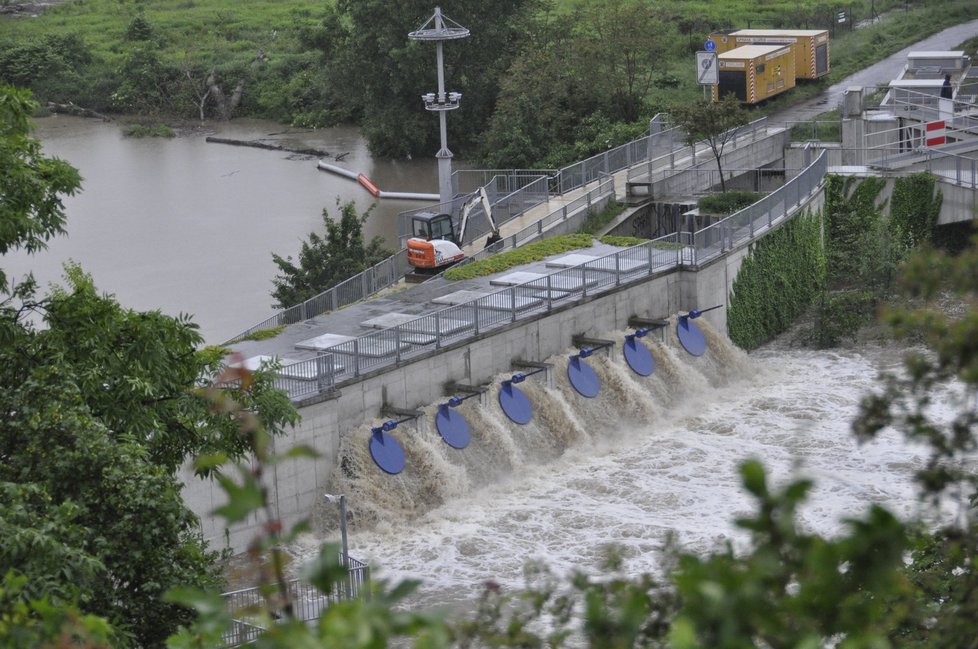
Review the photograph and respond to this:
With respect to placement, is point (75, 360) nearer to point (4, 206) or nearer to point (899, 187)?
point (4, 206)

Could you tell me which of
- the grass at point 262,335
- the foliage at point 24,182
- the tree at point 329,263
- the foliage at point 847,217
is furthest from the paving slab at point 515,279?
the foliage at point 24,182

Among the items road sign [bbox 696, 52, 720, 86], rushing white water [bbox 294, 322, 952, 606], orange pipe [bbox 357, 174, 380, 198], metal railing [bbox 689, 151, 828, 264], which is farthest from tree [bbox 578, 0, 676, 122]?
rushing white water [bbox 294, 322, 952, 606]

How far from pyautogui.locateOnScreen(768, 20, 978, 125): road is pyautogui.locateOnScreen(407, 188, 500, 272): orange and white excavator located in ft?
45.3

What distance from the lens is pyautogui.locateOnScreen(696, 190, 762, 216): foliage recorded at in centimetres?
3906

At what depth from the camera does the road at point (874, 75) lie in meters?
52.2

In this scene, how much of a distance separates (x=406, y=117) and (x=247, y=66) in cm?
Answer: 2111

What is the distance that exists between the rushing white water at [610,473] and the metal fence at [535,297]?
1.21m

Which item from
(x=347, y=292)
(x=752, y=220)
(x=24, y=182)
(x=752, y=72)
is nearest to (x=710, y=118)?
(x=752, y=220)

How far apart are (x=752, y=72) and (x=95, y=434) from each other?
A: 39.7 m

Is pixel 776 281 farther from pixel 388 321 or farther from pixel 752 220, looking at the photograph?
pixel 388 321

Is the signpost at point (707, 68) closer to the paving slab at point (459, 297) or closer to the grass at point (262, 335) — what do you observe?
the paving slab at point (459, 297)

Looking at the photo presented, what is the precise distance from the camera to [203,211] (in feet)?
173

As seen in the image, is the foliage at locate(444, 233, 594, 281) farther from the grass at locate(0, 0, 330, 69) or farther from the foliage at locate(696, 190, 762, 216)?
the grass at locate(0, 0, 330, 69)

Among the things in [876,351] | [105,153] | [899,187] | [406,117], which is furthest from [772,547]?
[105,153]
